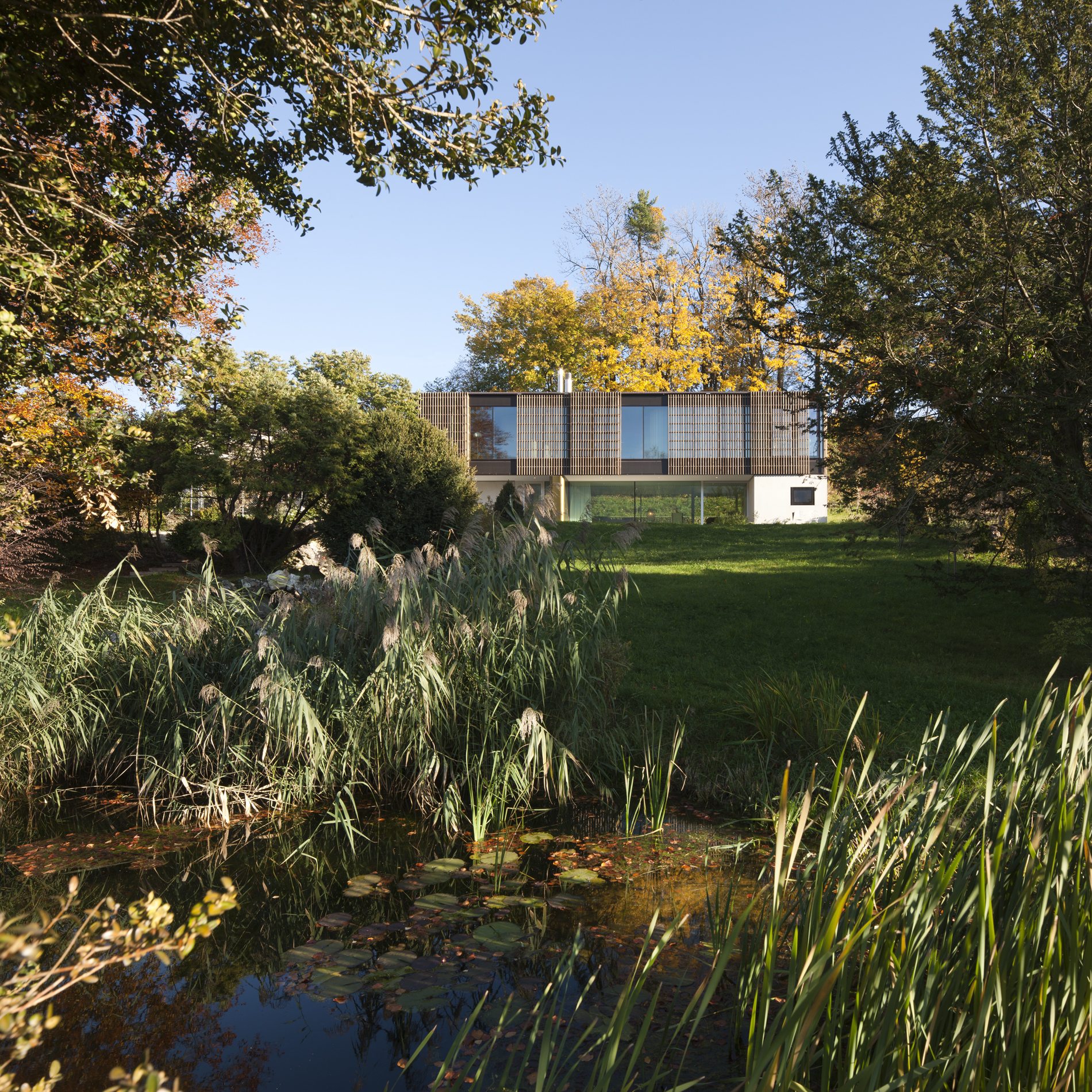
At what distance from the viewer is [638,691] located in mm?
8023

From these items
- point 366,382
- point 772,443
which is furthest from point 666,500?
point 366,382

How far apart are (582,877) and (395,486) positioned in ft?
45.9

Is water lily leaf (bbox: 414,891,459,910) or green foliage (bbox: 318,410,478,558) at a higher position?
green foliage (bbox: 318,410,478,558)

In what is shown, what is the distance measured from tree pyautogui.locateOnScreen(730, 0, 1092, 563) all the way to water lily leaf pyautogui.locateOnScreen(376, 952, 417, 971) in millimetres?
5713

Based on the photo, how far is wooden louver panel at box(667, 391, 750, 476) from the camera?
30.3 m

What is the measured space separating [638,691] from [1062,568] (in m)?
4.64

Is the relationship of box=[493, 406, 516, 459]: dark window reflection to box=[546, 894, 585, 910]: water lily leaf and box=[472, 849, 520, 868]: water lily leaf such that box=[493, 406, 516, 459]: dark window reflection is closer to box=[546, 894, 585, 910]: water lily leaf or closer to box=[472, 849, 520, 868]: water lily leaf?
box=[472, 849, 520, 868]: water lily leaf

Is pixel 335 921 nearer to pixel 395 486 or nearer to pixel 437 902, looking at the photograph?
pixel 437 902

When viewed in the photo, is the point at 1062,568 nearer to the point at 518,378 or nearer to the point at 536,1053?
the point at 536,1053

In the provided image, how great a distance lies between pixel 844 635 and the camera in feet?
34.2

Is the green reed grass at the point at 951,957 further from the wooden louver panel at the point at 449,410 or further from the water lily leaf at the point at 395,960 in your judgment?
the wooden louver panel at the point at 449,410

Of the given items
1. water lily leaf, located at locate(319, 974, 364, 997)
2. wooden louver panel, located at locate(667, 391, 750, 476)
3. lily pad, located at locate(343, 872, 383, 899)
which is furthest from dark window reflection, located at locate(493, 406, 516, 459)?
water lily leaf, located at locate(319, 974, 364, 997)

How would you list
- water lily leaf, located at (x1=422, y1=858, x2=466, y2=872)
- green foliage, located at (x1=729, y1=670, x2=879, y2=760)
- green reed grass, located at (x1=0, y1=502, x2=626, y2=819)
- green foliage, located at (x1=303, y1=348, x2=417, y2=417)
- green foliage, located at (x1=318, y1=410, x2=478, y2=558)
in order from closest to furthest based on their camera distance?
water lily leaf, located at (x1=422, y1=858, x2=466, y2=872) → green reed grass, located at (x1=0, y1=502, x2=626, y2=819) → green foliage, located at (x1=729, y1=670, x2=879, y2=760) → green foliage, located at (x1=318, y1=410, x2=478, y2=558) → green foliage, located at (x1=303, y1=348, x2=417, y2=417)

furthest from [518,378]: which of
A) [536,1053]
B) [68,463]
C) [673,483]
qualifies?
[536,1053]
